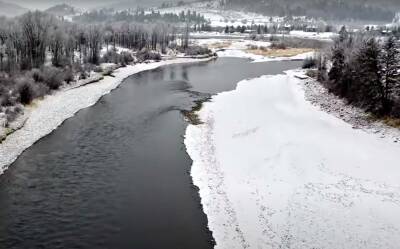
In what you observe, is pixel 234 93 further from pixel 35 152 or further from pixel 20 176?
pixel 20 176

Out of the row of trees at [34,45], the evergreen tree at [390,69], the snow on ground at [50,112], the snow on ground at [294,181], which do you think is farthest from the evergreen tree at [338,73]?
the row of trees at [34,45]

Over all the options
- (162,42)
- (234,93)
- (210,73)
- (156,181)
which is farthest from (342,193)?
(162,42)

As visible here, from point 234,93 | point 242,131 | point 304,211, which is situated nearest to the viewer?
point 304,211

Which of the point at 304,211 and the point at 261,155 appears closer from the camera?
the point at 304,211

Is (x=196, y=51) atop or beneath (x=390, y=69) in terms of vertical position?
beneath

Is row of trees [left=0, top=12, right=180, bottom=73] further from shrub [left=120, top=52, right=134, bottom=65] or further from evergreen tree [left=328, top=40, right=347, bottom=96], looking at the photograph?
evergreen tree [left=328, top=40, right=347, bottom=96]

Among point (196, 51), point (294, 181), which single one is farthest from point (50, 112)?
point (196, 51)

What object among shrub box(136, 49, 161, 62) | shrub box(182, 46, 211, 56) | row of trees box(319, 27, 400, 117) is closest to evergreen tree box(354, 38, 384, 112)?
row of trees box(319, 27, 400, 117)

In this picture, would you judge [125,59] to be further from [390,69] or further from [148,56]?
[390,69]
